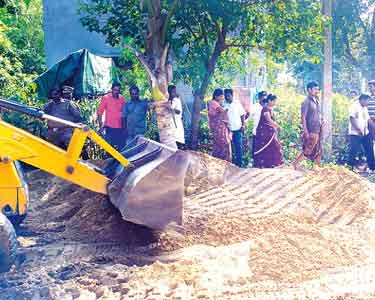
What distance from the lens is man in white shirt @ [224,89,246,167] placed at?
34.9ft

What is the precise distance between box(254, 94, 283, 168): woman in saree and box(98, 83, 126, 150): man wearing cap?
7.75 feet

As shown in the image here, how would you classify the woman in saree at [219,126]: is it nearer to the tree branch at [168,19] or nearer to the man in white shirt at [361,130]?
the tree branch at [168,19]

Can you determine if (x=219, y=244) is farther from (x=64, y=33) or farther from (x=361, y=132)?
(x=64, y=33)

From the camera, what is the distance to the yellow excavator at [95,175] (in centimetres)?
596

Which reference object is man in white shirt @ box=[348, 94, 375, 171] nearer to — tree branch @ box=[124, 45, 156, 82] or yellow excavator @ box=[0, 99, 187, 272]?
tree branch @ box=[124, 45, 156, 82]

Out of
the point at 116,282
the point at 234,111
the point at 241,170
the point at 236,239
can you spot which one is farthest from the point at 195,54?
the point at 116,282

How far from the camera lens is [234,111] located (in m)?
10.7

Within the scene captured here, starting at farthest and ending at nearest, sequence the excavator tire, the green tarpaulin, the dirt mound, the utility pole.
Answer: the utility pole → the green tarpaulin → the dirt mound → the excavator tire

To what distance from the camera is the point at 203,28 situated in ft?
36.6

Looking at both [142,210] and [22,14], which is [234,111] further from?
[22,14]

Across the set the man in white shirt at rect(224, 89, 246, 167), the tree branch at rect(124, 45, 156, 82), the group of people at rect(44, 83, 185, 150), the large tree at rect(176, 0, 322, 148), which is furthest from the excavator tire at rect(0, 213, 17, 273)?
the large tree at rect(176, 0, 322, 148)

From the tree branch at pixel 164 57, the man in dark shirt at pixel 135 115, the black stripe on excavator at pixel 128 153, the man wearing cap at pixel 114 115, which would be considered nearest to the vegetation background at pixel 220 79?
the man wearing cap at pixel 114 115

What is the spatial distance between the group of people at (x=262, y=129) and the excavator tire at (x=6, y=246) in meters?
5.30

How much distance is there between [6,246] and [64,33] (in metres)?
12.0
